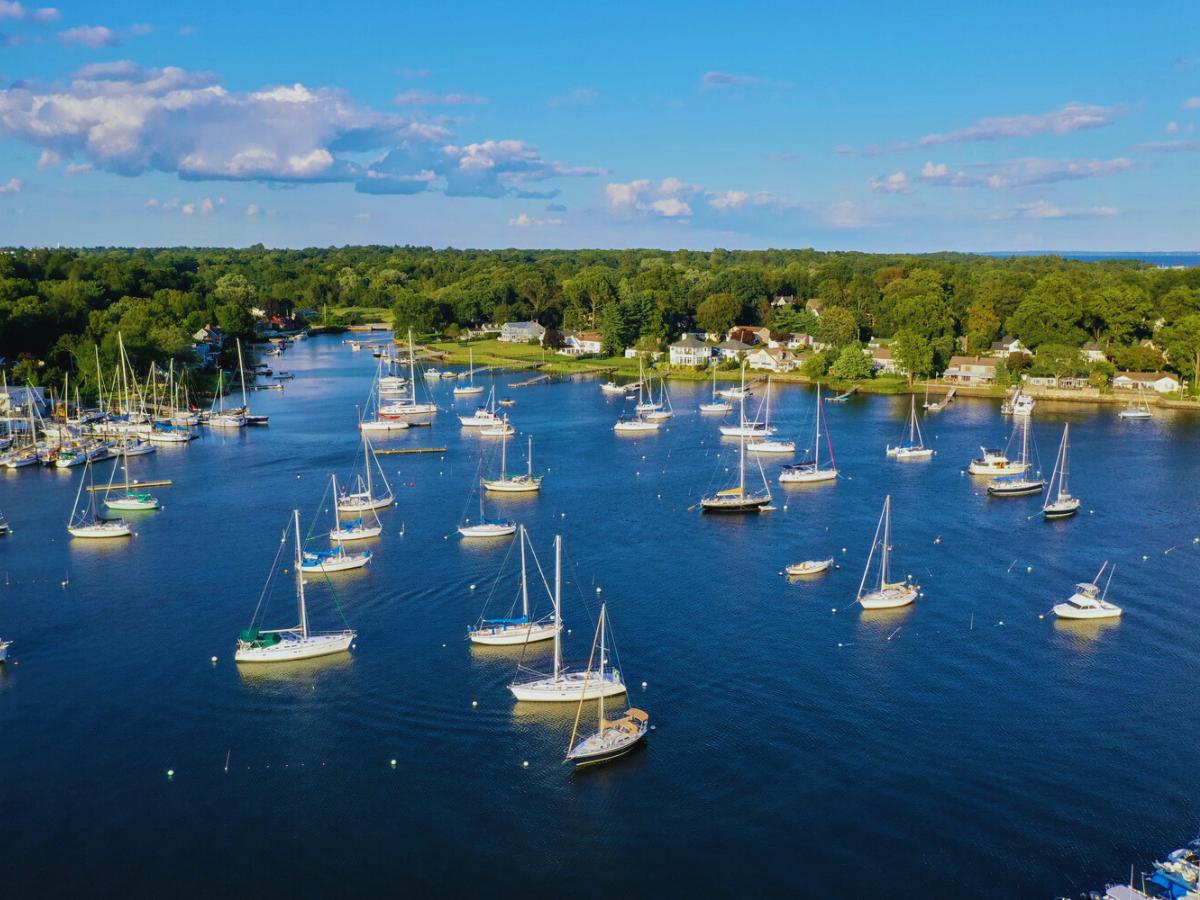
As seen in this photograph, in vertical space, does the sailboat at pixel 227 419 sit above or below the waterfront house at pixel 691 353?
below

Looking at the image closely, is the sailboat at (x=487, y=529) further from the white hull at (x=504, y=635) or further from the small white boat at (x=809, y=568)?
the small white boat at (x=809, y=568)

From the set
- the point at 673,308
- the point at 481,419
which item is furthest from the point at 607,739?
the point at 673,308

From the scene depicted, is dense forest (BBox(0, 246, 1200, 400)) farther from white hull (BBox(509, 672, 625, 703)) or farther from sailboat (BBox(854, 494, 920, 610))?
white hull (BBox(509, 672, 625, 703))

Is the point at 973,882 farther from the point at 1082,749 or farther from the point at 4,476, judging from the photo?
the point at 4,476

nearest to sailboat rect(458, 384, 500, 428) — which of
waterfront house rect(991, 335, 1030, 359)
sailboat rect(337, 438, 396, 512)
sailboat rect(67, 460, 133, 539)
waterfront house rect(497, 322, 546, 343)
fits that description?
sailboat rect(337, 438, 396, 512)

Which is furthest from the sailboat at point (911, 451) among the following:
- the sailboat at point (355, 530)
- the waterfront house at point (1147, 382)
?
the sailboat at point (355, 530)

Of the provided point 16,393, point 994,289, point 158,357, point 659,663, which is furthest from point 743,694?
point 994,289

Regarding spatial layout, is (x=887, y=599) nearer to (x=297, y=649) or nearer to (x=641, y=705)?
(x=641, y=705)
